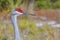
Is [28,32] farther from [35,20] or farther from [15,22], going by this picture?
[35,20]

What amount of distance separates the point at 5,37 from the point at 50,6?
675 centimetres

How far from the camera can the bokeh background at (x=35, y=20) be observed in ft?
22.1

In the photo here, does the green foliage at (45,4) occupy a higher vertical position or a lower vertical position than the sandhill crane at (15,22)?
lower

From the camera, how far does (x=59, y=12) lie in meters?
11.6

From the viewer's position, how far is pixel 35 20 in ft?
31.4

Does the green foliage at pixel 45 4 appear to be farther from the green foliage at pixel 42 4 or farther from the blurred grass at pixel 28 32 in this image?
the blurred grass at pixel 28 32

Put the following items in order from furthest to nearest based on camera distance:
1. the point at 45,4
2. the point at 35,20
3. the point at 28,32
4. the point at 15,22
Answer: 1. the point at 45,4
2. the point at 35,20
3. the point at 28,32
4. the point at 15,22

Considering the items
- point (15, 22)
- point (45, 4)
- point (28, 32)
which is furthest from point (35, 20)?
point (15, 22)

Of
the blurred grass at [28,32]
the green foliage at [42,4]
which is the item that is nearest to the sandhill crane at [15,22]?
the blurred grass at [28,32]

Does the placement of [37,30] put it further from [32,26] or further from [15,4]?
[15,4]

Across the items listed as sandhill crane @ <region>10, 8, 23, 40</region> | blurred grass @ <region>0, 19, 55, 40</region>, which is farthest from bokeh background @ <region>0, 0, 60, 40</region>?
sandhill crane @ <region>10, 8, 23, 40</region>

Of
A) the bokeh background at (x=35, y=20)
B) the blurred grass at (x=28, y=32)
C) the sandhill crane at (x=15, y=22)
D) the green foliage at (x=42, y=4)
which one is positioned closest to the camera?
the sandhill crane at (x=15, y=22)

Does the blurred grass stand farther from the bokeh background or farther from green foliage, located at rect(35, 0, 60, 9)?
green foliage, located at rect(35, 0, 60, 9)

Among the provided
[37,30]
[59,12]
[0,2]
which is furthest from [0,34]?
[59,12]
